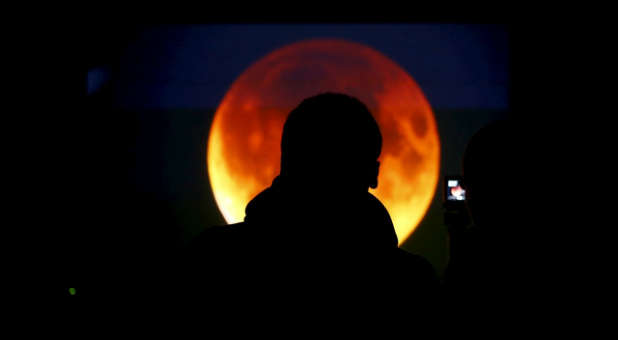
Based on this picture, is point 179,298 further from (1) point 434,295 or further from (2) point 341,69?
(2) point 341,69

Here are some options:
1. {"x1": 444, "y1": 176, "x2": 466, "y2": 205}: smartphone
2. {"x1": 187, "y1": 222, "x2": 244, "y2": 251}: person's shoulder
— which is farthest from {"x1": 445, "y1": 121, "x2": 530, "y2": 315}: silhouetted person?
{"x1": 444, "y1": 176, "x2": 466, "y2": 205}: smartphone

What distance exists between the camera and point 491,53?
322 cm

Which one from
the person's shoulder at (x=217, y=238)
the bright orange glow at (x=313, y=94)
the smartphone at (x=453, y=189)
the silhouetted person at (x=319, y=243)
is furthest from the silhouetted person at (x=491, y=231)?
the bright orange glow at (x=313, y=94)

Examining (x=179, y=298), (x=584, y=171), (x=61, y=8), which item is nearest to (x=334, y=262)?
(x=179, y=298)

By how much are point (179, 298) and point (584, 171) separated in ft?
2.82

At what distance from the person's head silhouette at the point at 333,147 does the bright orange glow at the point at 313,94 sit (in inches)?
90.6

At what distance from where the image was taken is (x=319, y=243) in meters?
0.76

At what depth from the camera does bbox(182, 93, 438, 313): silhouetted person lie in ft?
2.50

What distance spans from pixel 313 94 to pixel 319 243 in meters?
2.52

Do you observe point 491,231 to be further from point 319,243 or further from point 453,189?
point 453,189

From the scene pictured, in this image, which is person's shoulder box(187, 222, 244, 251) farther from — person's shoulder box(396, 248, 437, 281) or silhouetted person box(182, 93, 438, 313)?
person's shoulder box(396, 248, 437, 281)

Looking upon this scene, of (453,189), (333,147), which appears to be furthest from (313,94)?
(333,147)

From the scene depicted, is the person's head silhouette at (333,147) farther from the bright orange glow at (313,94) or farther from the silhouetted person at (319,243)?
the bright orange glow at (313,94)

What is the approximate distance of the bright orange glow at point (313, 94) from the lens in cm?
313
